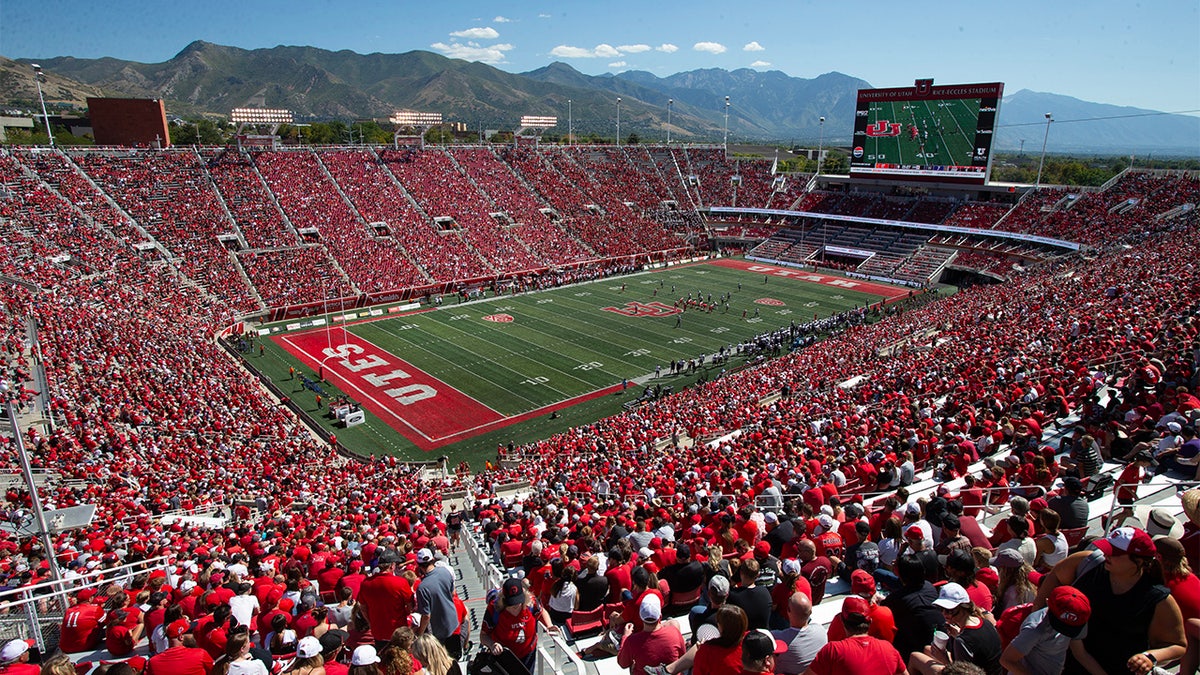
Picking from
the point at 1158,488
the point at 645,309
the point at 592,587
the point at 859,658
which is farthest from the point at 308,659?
the point at 645,309

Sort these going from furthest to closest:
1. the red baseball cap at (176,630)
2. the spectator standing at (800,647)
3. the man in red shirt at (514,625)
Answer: the red baseball cap at (176,630) → the man in red shirt at (514,625) → the spectator standing at (800,647)

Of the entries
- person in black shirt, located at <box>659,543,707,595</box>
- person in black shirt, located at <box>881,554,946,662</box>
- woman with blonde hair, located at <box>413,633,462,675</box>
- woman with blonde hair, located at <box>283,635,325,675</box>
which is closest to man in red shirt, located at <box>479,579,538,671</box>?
woman with blonde hair, located at <box>413,633,462,675</box>

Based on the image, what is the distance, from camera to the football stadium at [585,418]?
5.28 meters

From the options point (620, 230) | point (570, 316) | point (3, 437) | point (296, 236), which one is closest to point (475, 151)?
point (620, 230)

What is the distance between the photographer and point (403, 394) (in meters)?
30.4

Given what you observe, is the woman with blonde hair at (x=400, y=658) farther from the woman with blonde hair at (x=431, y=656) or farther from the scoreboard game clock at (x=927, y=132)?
the scoreboard game clock at (x=927, y=132)

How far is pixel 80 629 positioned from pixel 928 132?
61973mm

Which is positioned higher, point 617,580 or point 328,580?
point 617,580

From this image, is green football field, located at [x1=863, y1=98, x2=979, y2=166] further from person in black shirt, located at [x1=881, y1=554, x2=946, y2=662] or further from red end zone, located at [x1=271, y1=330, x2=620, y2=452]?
person in black shirt, located at [x1=881, y1=554, x2=946, y2=662]

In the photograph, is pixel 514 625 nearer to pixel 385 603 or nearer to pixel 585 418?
pixel 385 603

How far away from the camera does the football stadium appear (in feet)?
17.3

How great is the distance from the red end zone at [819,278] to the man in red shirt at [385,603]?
4659 centimetres

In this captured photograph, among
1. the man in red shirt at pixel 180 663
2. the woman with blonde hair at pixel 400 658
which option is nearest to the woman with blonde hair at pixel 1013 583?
the woman with blonde hair at pixel 400 658

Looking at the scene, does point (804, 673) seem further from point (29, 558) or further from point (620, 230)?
point (620, 230)
